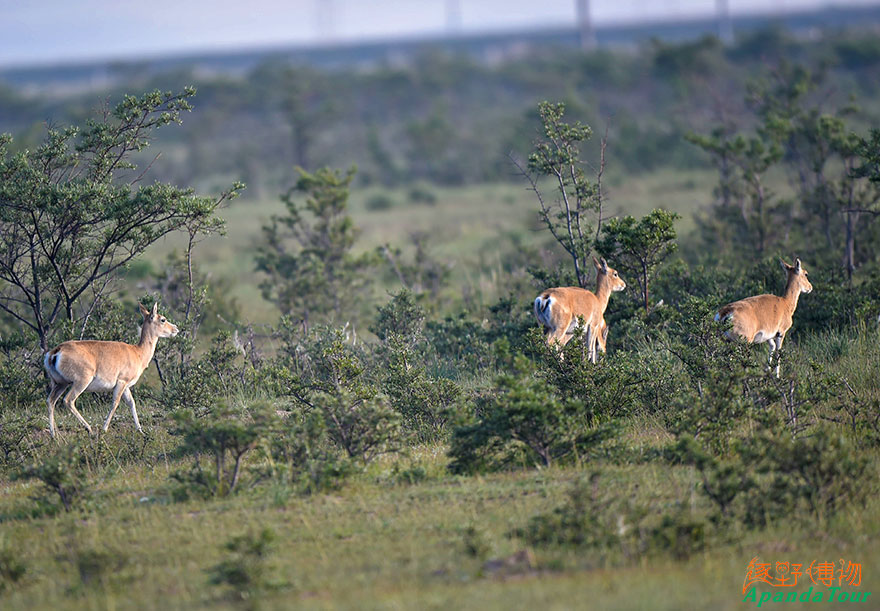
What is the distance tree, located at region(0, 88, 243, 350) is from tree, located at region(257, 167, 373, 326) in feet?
13.8

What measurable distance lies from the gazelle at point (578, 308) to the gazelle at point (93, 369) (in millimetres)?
4335

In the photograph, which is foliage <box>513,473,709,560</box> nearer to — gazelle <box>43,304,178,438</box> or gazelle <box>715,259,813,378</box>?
gazelle <box>715,259,813,378</box>

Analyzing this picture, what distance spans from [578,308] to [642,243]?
42.4 inches

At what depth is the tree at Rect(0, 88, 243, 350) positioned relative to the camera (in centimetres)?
983

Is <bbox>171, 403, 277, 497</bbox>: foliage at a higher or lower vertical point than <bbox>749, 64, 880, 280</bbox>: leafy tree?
lower

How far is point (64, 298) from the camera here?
11.0 m

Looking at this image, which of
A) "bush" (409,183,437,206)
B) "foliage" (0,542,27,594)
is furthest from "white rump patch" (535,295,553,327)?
"bush" (409,183,437,206)

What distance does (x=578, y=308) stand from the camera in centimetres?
1084

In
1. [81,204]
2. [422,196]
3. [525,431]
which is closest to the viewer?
[525,431]

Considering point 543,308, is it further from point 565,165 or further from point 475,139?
point 475,139

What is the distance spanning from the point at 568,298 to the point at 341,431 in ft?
11.7

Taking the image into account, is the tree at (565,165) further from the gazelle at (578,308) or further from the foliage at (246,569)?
the foliage at (246,569)

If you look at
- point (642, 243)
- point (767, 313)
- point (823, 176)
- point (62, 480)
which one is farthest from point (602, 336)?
point (823, 176)

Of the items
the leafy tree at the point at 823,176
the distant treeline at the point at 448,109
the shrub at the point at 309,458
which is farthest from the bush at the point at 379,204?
the shrub at the point at 309,458
